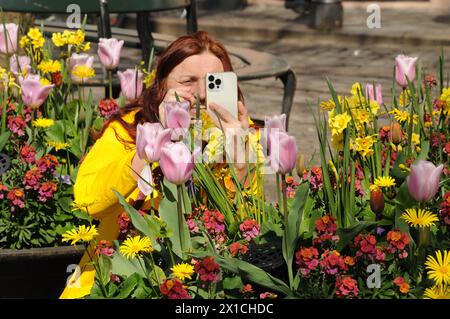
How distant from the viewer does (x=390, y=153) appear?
347cm

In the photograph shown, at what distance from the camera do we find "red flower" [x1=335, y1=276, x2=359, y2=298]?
2596mm

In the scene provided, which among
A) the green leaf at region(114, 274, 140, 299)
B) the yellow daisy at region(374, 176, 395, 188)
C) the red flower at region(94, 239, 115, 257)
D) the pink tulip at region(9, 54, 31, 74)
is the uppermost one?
the pink tulip at region(9, 54, 31, 74)

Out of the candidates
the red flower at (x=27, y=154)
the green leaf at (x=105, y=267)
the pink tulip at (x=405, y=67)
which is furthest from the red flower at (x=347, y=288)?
the red flower at (x=27, y=154)

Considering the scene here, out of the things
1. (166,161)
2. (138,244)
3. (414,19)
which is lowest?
(414,19)

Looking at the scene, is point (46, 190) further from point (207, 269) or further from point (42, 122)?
point (207, 269)

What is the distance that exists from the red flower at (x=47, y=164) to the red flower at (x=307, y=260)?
1.38m

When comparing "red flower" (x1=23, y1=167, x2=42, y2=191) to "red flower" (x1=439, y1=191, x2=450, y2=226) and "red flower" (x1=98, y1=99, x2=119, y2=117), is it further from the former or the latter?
"red flower" (x1=439, y1=191, x2=450, y2=226)

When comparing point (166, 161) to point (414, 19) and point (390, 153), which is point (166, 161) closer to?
point (390, 153)

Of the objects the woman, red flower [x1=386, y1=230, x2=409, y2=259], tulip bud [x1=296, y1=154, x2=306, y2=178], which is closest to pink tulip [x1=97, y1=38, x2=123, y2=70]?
the woman

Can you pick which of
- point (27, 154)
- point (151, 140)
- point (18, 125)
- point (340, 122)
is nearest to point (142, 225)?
point (151, 140)

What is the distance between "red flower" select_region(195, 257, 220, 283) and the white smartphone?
2.42 feet
